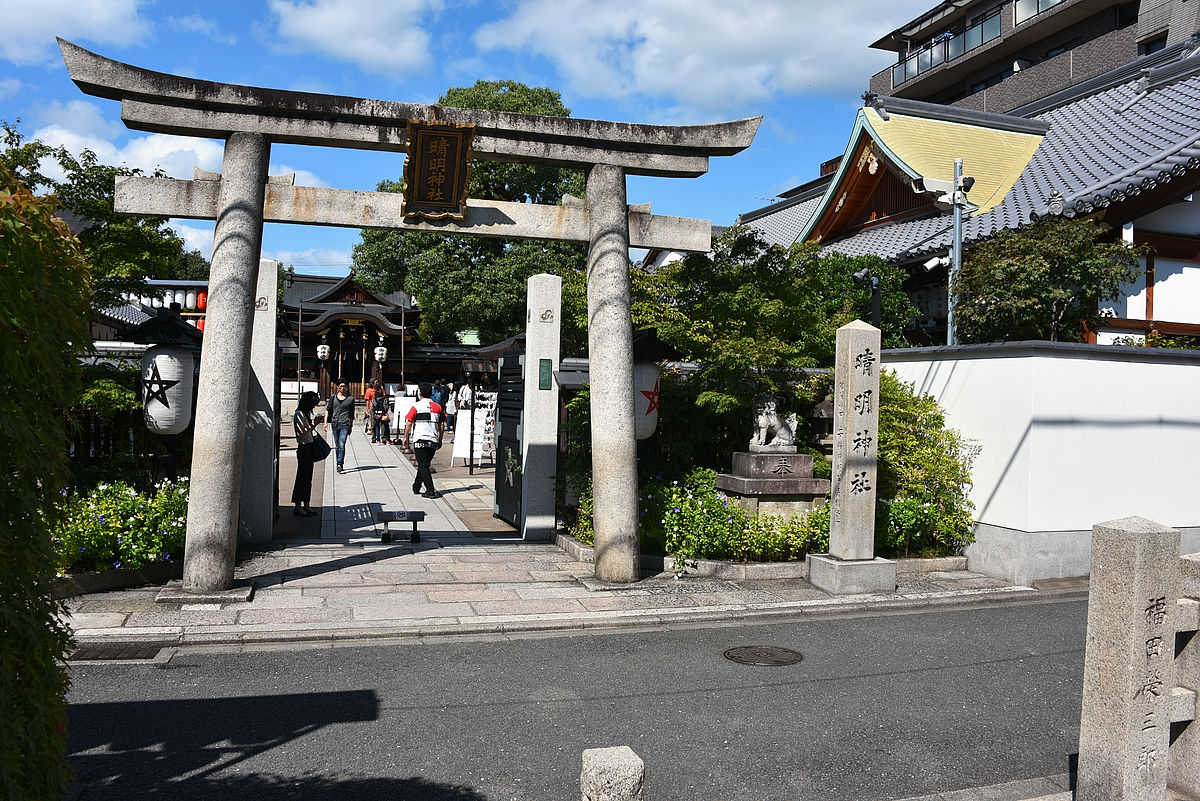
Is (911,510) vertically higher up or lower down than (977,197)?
lower down

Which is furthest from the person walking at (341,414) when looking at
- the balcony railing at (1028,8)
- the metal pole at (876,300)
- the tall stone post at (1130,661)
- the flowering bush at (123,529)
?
the balcony railing at (1028,8)

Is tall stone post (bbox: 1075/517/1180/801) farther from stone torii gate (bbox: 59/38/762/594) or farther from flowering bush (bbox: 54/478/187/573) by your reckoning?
flowering bush (bbox: 54/478/187/573)

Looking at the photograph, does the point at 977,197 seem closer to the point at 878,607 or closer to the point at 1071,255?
the point at 1071,255

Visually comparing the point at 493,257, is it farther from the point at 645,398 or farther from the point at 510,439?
the point at 645,398

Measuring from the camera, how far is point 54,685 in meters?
3.04

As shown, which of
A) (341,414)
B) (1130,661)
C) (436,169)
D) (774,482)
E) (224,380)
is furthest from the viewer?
(341,414)

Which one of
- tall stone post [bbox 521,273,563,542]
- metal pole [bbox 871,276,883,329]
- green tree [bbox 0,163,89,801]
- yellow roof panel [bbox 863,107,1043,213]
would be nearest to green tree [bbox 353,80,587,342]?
yellow roof panel [bbox 863,107,1043,213]

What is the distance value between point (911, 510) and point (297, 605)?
7.82 metres

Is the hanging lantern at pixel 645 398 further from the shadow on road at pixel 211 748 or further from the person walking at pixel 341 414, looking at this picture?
the person walking at pixel 341 414

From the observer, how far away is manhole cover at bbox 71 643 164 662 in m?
6.92

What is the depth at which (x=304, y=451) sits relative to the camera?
13.7m

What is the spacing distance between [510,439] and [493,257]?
22.5 m

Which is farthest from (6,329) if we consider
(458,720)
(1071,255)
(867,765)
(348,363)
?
(348,363)

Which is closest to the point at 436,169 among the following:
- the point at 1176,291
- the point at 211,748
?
the point at 211,748
